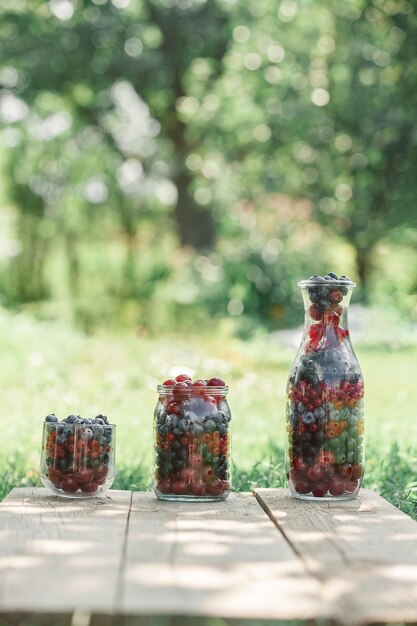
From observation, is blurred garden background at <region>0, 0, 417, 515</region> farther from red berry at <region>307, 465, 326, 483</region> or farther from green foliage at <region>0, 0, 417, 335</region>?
red berry at <region>307, 465, 326, 483</region>

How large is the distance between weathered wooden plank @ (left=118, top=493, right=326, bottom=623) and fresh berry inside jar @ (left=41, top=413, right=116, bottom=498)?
0.23 m

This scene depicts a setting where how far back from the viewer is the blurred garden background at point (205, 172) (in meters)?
11.9

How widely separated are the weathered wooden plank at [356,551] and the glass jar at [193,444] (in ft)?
0.50

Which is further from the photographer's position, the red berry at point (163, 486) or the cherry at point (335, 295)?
the cherry at point (335, 295)

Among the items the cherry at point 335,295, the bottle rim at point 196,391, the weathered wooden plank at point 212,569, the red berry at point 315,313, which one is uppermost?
the cherry at point 335,295

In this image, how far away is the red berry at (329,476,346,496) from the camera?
2646mm

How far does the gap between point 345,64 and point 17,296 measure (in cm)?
542

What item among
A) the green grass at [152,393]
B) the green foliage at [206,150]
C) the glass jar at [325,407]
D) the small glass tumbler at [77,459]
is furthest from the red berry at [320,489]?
the green foliage at [206,150]

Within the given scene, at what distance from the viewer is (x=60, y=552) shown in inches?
74.2

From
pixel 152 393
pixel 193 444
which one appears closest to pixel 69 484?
pixel 193 444

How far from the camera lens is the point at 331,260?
46.5 ft

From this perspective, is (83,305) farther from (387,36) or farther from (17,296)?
(387,36)

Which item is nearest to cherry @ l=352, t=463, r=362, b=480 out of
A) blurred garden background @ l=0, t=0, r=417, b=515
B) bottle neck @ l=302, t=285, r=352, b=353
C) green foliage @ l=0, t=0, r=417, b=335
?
bottle neck @ l=302, t=285, r=352, b=353

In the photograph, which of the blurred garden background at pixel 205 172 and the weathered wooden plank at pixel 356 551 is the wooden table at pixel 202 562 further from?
the blurred garden background at pixel 205 172
